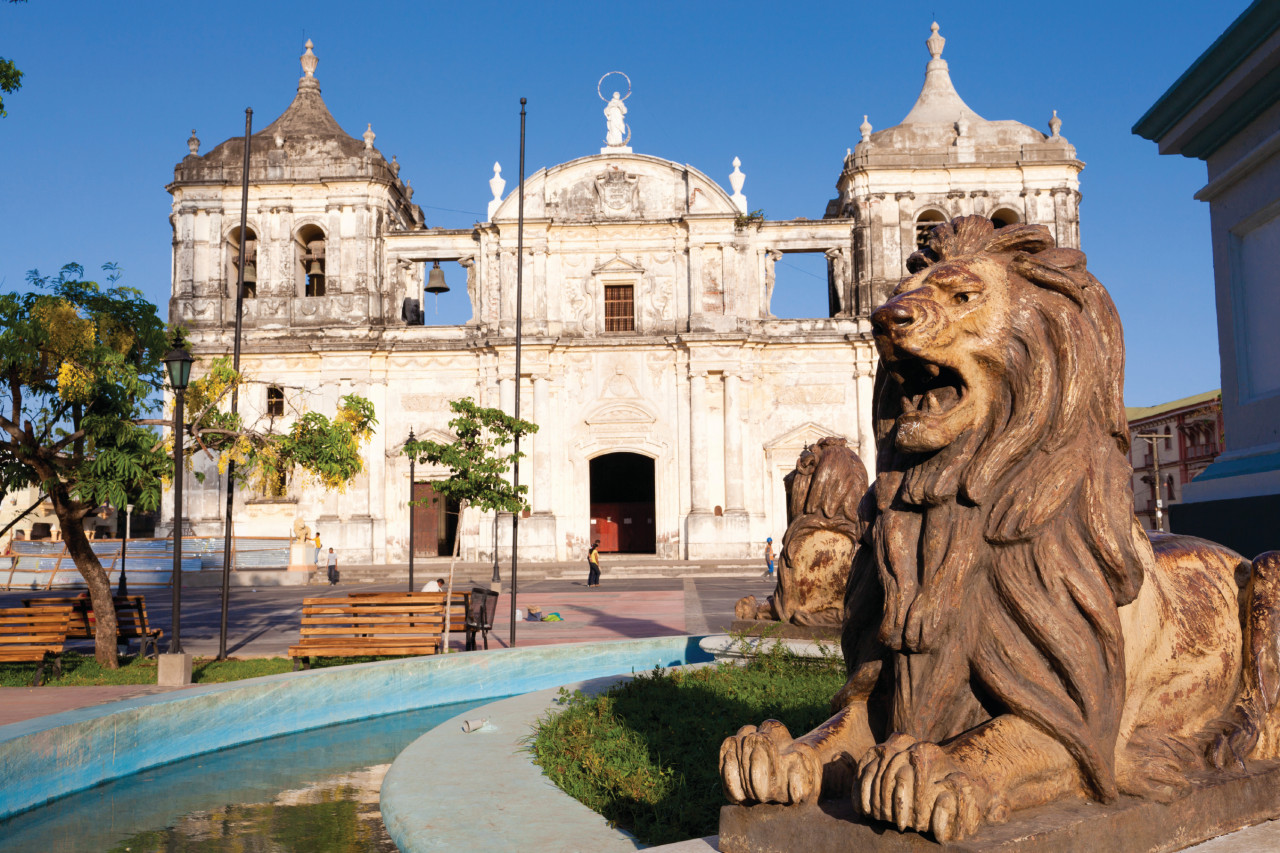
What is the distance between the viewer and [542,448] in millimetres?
28844

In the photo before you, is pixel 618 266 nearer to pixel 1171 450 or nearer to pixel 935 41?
pixel 935 41

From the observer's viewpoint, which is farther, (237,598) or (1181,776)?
(237,598)

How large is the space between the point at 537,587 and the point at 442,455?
1022cm

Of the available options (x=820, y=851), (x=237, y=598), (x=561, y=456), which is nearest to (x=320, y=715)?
(x=820, y=851)

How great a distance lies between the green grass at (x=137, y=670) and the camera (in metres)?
9.20

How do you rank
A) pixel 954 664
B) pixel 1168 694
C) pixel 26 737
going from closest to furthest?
pixel 954 664 < pixel 1168 694 < pixel 26 737

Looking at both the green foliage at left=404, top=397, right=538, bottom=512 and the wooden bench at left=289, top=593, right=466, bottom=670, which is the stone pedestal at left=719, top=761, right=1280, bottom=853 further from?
the green foliage at left=404, top=397, right=538, bottom=512

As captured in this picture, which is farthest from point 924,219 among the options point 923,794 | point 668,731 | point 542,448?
point 923,794

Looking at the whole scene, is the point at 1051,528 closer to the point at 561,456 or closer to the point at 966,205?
the point at 561,456

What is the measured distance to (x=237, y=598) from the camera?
21.4 m

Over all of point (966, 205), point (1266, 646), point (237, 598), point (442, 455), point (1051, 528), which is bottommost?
point (237, 598)

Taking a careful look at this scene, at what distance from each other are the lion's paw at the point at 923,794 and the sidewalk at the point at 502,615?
6.37m

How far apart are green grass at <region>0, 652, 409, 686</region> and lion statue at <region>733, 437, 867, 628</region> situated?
5262mm

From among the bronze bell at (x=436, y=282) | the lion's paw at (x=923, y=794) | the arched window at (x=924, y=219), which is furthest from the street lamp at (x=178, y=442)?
the arched window at (x=924, y=219)
